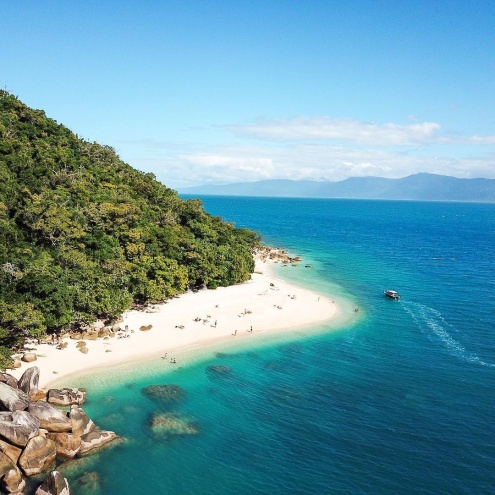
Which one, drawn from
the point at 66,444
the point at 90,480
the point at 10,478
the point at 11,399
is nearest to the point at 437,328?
the point at 90,480

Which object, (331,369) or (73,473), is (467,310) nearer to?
(331,369)

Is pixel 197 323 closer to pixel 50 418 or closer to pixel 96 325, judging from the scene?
pixel 96 325

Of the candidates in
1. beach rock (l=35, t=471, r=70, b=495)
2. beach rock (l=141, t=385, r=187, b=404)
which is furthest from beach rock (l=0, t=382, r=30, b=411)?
beach rock (l=141, t=385, r=187, b=404)

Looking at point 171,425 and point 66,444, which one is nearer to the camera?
point 66,444

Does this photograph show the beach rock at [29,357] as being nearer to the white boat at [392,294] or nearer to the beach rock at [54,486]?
the beach rock at [54,486]

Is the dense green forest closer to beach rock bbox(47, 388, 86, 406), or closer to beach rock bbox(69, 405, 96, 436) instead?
beach rock bbox(47, 388, 86, 406)

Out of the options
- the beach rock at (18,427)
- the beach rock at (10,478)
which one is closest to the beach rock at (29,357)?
the beach rock at (18,427)
